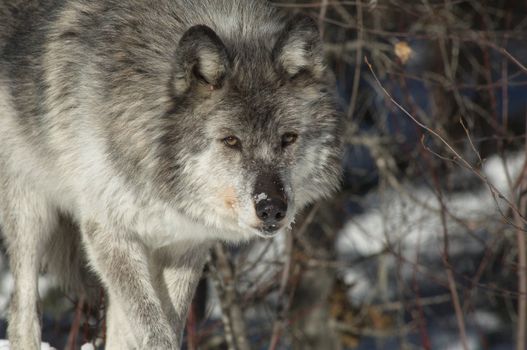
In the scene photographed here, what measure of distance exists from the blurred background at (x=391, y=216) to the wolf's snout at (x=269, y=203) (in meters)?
2.33

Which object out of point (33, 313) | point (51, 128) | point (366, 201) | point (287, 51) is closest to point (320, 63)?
point (287, 51)

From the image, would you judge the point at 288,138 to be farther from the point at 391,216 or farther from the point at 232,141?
the point at 391,216

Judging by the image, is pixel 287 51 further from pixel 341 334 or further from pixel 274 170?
pixel 341 334

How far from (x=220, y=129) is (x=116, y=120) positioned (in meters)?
0.58

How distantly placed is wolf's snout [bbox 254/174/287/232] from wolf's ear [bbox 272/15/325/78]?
0.63 metres

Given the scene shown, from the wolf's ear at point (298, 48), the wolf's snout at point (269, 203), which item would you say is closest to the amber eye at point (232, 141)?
the wolf's snout at point (269, 203)

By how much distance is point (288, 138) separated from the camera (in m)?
4.12

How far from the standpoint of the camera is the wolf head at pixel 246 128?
392cm

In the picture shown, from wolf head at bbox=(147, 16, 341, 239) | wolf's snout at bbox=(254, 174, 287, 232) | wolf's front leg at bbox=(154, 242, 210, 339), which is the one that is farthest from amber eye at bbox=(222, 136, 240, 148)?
wolf's front leg at bbox=(154, 242, 210, 339)

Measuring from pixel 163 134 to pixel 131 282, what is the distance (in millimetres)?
744

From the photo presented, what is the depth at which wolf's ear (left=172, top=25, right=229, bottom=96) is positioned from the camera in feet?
12.7

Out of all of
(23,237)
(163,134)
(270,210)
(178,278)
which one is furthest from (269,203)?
(23,237)

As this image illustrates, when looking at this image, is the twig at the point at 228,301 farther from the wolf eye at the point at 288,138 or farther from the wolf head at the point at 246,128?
the wolf eye at the point at 288,138

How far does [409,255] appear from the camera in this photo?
1124cm
